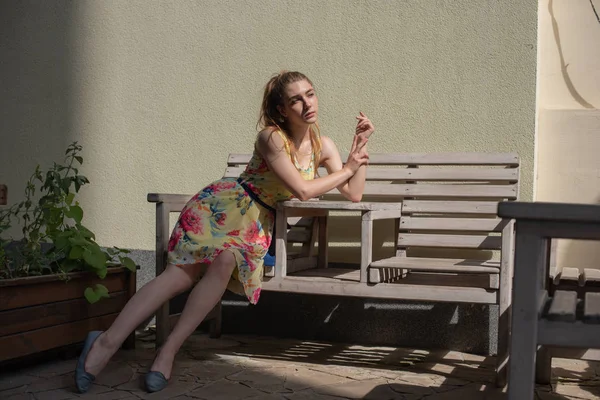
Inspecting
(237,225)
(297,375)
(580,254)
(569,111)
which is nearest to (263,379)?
(297,375)

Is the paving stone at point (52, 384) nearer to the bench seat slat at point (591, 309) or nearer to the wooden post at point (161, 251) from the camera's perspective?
the wooden post at point (161, 251)

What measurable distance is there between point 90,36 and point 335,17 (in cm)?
151

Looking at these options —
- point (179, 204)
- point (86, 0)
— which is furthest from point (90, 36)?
point (179, 204)

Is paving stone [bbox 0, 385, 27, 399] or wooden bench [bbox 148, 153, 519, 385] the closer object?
paving stone [bbox 0, 385, 27, 399]

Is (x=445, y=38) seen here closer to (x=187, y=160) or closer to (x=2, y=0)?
(x=187, y=160)

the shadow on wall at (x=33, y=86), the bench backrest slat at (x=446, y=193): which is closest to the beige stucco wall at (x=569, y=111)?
the bench backrest slat at (x=446, y=193)

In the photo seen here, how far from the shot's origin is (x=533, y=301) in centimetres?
183

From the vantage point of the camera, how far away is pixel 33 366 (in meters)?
3.41

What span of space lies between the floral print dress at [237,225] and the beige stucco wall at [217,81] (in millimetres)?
879

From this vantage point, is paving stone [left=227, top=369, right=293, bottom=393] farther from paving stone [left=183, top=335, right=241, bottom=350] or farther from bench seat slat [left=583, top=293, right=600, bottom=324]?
bench seat slat [left=583, top=293, right=600, bottom=324]

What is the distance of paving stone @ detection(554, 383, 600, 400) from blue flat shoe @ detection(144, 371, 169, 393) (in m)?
1.56

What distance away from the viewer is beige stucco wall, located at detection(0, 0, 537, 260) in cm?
384

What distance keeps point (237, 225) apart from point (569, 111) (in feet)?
5.83

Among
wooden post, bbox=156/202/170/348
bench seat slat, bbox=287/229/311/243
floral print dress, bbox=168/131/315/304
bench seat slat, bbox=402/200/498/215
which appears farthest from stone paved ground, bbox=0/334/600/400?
bench seat slat, bbox=402/200/498/215
